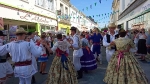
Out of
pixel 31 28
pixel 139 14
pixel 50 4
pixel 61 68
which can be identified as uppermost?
pixel 50 4

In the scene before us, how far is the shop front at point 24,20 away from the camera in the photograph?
11.2 meters

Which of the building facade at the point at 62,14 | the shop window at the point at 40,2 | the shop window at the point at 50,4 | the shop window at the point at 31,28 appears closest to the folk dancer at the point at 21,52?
the shop window at the point at 31,28

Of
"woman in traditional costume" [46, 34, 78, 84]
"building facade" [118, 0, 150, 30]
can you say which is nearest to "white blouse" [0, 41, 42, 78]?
"woman in traditional costume" [46, 34, 78, 84]

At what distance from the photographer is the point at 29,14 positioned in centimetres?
1434

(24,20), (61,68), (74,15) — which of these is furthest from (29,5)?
(74,15)

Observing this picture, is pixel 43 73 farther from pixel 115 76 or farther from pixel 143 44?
pixel 143 44

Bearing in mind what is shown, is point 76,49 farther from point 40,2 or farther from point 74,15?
point 74,15

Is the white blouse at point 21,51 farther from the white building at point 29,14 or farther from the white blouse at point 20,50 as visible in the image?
the white building at point 29,14

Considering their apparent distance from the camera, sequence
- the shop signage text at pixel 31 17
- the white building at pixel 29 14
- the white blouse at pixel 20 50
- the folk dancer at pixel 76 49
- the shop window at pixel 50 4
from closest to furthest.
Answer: the white blouse at pixel 20 50 < the folk dancer at pixel 76 49 < the white building at pixel 29 14 < the shop signage text at pixel 31 17 < the shop window at pixel 50 4

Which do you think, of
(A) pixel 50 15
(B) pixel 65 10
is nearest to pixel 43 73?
(A) pixel 50 15

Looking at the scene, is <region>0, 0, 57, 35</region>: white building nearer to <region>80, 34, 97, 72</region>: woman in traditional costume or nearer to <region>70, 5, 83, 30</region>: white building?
<region>80, 34, 97, 72</region>: woman in traditional costume

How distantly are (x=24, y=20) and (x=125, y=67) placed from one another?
11.0 meters

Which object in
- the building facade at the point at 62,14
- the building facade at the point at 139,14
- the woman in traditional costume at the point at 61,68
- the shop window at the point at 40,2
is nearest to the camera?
the woman in traditional costume at the point at 61,68

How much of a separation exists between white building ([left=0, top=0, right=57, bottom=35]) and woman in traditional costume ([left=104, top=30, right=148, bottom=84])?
8.67 m
